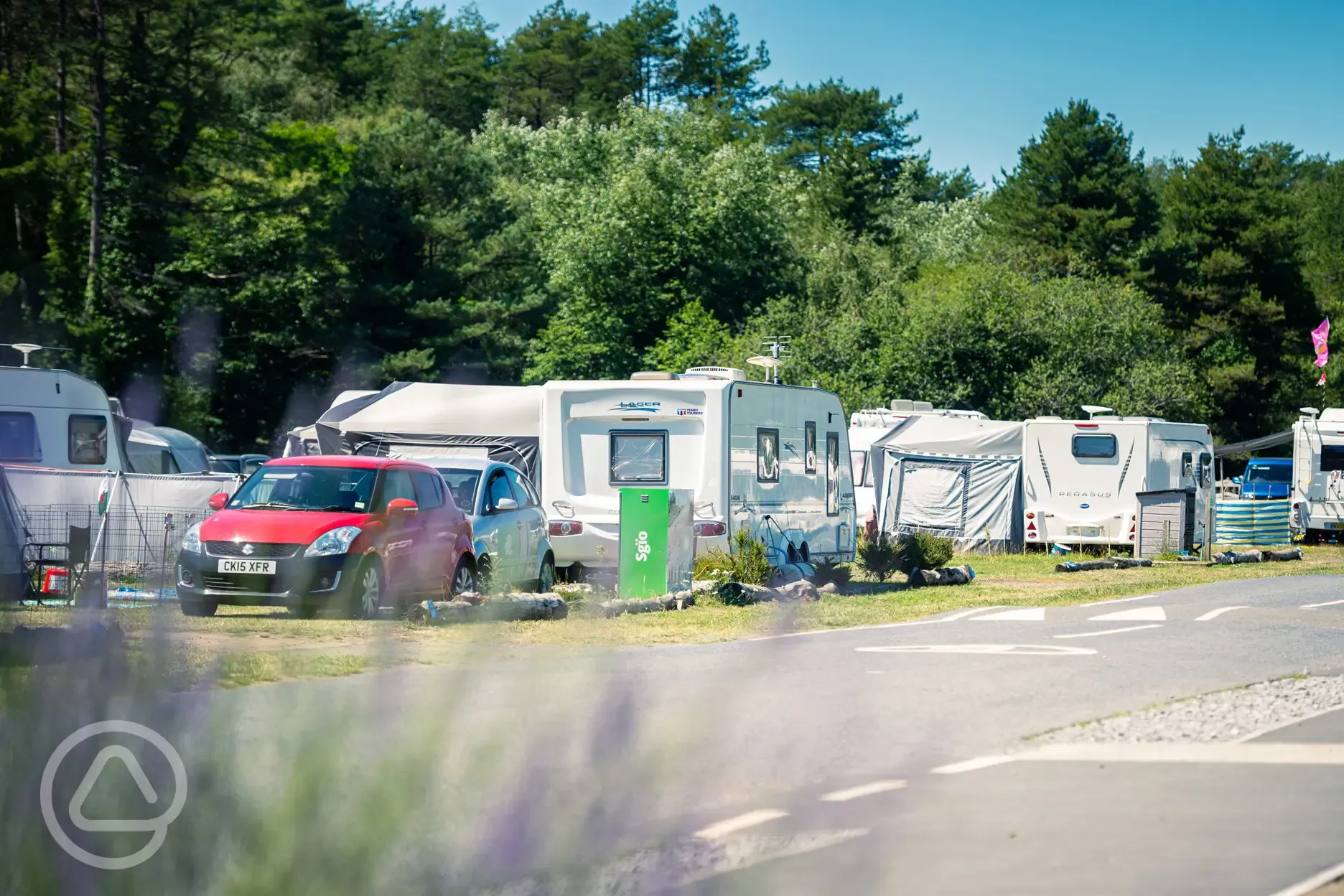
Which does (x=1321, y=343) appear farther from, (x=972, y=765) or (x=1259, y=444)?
(x=972, y=765)

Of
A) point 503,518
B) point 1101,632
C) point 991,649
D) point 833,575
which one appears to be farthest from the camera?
point 833,575

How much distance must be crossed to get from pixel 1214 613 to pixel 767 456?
6061mm

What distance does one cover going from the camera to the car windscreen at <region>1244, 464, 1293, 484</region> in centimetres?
5219

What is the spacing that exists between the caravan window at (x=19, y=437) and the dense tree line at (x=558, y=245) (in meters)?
5.05

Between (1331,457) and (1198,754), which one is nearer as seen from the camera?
(1198,754)

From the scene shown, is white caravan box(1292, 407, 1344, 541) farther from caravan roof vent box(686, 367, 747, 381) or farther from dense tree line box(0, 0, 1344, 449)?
caravan roof vent box(686, 367, 747, 381)

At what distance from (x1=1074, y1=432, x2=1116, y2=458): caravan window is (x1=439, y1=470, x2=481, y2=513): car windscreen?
52.4 ft

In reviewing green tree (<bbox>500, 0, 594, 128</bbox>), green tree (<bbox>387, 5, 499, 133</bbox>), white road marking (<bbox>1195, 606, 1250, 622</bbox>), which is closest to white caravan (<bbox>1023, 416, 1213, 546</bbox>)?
white road marking (<bbox>1195, 606, 1250, 622</bbox>)

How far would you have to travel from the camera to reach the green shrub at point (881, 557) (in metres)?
22.2

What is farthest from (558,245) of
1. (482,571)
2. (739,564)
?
(482,571)

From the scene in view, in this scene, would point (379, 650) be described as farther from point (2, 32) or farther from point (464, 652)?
point (2, 32)

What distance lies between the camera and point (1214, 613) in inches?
669

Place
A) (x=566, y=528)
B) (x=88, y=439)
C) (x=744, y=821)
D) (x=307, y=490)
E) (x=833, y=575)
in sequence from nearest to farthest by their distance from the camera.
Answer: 1. (x=744, y=821)
2. (x=307, y=490)
3. (x=566, y=528)
4. (x=833, y=575)
5. (x=88, y=439)

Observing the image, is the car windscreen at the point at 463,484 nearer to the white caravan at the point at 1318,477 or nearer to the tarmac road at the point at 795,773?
the tarmac road at the point at 795,773
